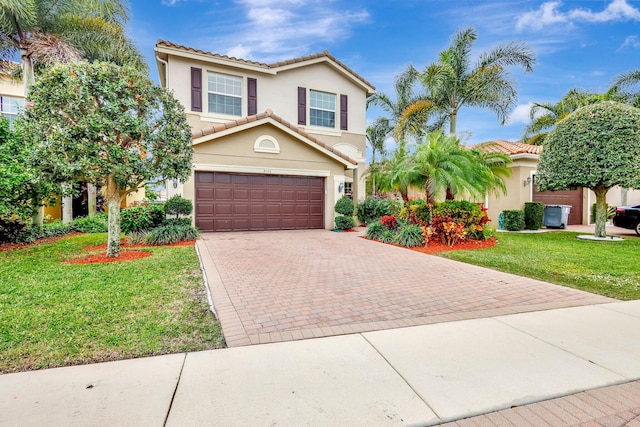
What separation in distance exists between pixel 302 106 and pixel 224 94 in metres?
3.77

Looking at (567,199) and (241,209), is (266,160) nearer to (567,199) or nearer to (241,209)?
(241,209)

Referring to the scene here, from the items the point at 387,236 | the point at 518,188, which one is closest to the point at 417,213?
the point at 387,236

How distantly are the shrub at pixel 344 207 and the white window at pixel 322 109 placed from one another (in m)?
4.61

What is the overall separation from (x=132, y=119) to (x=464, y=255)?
8.88 m

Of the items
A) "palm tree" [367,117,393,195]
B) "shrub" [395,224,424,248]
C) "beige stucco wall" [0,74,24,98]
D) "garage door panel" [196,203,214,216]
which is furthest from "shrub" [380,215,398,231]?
"beige stucco wall" [0,74,24,98]

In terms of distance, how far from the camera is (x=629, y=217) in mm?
13703

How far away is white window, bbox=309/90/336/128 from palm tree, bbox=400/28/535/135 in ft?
16.9

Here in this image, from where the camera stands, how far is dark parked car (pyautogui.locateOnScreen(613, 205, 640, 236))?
44.1 feet

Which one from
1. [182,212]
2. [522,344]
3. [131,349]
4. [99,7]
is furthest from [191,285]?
[99,7]

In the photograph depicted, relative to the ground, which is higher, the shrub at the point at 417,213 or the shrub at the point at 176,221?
the shrub at the point at 417,213

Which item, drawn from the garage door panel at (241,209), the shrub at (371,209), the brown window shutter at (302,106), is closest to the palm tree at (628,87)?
the shrub at (371,209)

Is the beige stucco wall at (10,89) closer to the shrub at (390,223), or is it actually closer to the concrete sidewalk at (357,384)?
the shrub at (390,223)

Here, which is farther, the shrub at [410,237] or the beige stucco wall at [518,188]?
the beige stucco wall at [518,188]

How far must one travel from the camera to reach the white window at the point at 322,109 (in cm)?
1678
